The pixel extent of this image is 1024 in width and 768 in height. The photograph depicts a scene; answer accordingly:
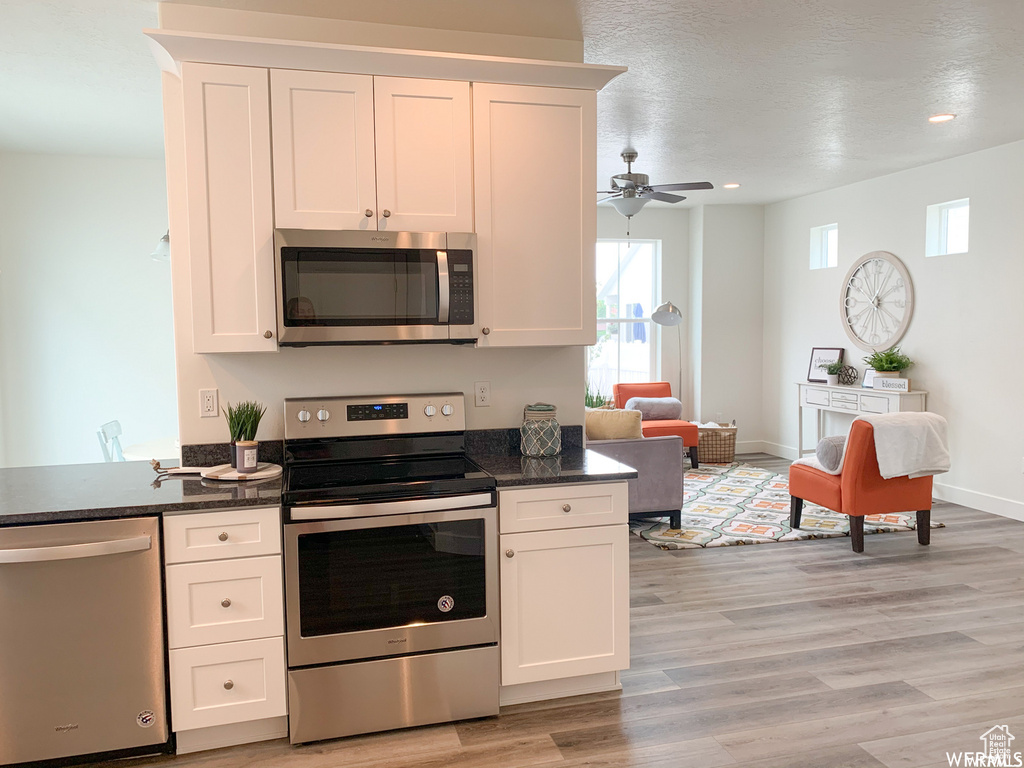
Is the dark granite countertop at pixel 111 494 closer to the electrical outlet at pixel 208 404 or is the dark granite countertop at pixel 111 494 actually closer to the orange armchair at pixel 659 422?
the electrical outlet at pixel 208 404

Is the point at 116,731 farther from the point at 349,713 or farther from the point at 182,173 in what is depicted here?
the point at 182,173

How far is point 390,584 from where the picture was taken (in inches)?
97.9

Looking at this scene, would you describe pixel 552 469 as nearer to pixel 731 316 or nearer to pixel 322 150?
pixel 322 150

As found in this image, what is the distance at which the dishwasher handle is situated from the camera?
2158 millimetres

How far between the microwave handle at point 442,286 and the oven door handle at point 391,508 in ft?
2.37

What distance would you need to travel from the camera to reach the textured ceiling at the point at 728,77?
2.95 m

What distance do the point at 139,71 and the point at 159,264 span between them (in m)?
2.23

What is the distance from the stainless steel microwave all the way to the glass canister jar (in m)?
0.47

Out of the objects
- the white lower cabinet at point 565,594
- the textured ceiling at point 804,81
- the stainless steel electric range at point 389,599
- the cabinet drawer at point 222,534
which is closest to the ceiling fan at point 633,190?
the textured ceiling at point 804,81

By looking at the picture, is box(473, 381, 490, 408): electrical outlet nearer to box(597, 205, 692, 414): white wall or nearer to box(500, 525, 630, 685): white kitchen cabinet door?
box(500, 525, 630, 685): white kitchen cabinet door

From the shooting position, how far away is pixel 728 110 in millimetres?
4363

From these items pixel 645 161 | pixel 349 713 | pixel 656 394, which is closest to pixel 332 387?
pixel 349 713

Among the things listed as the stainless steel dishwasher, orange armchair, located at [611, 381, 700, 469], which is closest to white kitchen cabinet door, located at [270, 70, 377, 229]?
the stainless steel dishwasher

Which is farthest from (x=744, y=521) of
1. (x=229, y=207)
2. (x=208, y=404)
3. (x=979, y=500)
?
(x=229, y=207)
